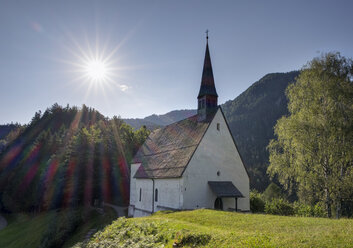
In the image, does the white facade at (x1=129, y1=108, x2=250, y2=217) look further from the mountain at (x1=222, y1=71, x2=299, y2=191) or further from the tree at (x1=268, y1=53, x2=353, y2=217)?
the mountain at (x1=222, y1=71, x2=299, y2=191)

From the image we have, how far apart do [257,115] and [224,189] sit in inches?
5736

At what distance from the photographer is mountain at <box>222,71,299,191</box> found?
13400cm

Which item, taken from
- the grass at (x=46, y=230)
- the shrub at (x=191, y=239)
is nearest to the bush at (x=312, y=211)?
the shrub at (x=191, y=239)

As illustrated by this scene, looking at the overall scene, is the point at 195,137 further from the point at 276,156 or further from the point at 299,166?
the point at 299,166

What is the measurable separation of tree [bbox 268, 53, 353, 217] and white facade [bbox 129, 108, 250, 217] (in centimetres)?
403

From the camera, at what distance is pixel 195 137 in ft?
81.4

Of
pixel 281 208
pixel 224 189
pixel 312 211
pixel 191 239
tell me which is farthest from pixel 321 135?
pixel 191 239

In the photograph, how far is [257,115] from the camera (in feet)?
529

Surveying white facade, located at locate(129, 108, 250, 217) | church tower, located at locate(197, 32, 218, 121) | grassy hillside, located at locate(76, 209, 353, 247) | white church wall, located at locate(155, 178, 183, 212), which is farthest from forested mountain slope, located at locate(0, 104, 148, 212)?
grassy hillside, located at locate(76, 209, 353, 247)

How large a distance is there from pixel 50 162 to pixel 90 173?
658cm

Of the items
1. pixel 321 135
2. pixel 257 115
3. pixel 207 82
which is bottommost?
pixel 321 135

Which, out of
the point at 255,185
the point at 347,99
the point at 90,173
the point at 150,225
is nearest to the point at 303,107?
the point at 347,99

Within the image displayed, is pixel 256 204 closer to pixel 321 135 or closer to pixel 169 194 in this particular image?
pixel 169 194

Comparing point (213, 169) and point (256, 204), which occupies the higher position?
point (213, 169)
